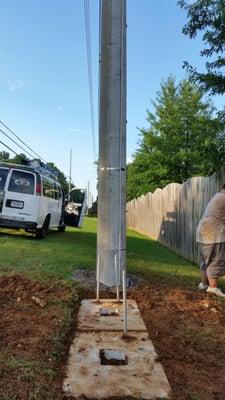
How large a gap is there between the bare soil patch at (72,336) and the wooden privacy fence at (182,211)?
136 inches

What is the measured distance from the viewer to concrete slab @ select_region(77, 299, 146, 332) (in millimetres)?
4520

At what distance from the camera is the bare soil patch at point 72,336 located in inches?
128

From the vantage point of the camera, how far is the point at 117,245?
648 centimetres

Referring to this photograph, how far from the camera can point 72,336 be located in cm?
426

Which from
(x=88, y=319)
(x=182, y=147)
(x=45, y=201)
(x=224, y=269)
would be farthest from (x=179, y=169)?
(x=88, y=319)

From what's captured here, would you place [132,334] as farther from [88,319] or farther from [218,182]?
[218,182]

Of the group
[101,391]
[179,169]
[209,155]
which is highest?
[179,169]

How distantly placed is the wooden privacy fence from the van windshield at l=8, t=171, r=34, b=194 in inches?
154

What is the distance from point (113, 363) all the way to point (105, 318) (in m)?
1.23

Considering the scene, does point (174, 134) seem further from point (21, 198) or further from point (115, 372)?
point (115, 372)

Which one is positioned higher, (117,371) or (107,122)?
(107,122)

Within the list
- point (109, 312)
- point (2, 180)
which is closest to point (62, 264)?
point (109, 312)

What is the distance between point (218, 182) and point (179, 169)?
17.7m

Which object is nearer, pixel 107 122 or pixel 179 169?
pixel 107 122
